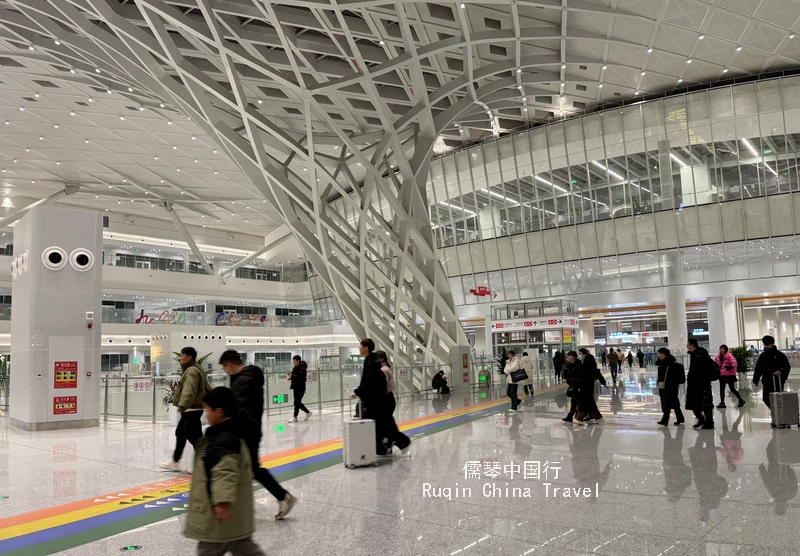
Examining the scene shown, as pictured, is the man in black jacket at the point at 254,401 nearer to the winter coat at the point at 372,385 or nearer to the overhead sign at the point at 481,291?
the winter coat at the point at 372,385

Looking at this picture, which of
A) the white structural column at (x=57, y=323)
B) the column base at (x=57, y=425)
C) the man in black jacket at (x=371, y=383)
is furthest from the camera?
the white structural column at (x=57, y=323)

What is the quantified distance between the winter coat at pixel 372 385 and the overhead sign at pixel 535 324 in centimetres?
2450

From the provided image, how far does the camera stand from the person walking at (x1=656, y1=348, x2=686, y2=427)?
36.8ft

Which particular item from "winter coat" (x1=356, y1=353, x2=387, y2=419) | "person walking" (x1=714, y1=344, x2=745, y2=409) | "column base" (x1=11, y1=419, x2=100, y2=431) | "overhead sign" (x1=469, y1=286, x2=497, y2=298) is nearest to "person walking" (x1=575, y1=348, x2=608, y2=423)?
"winter coat" (x1=356, y1=353, x2=387, y2=419)

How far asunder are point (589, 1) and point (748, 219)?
14.8 metres

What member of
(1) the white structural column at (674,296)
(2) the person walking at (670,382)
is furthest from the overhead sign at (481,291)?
(2) the person walking at (670,382)

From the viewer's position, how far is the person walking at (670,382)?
11.2 meters

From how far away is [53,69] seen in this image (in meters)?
21.9

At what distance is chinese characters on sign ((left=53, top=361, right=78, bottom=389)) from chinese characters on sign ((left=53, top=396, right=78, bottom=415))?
10.1 inches

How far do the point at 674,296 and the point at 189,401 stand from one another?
28831 millimetres

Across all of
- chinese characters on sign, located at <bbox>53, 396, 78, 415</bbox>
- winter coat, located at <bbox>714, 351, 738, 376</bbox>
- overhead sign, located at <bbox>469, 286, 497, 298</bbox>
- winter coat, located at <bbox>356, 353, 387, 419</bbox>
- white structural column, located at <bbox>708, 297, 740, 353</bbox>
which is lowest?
chinese characters on sign, located at <bbox>53, 396, 78, 415</bbox>

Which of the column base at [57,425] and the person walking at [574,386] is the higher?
the person walking at [574,386]

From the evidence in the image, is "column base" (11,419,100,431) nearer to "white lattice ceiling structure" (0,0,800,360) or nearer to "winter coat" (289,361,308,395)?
"winter coat" (289,361,308,395)

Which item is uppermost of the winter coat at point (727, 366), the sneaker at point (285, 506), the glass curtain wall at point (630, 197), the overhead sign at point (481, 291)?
the glass curtain wall at point (630, 197)
